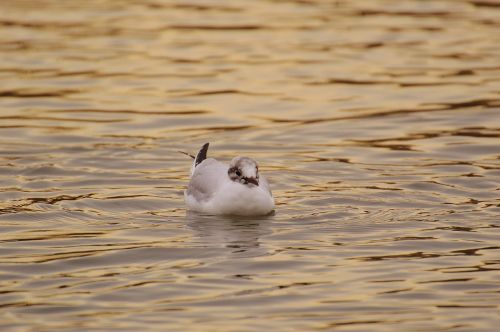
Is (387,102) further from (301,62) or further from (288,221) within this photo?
(288,221)

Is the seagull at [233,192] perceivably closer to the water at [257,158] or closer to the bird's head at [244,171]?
the bird's head at [244,171]

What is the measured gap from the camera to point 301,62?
21.9 metres

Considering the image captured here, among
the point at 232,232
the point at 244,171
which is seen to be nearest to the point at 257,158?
the point at 244,171

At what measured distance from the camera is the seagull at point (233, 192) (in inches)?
522

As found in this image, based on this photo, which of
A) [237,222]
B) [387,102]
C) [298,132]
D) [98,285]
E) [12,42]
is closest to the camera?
[98,285]

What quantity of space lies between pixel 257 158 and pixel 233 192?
9.82ft

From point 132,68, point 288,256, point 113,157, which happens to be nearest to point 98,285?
point 288,256

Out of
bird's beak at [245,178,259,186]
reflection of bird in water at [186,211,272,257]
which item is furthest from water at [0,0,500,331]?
bird's beak at [245,178,259,186]

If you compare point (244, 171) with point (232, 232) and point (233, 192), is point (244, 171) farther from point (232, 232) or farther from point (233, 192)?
point (232, 232)

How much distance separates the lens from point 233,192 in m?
13.3

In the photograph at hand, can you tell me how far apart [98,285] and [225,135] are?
7187 mm

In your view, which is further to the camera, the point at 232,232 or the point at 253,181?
the point at 253,181

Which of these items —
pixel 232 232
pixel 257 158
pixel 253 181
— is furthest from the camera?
pixel 257 158

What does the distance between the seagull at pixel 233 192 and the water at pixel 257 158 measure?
0.14 m
